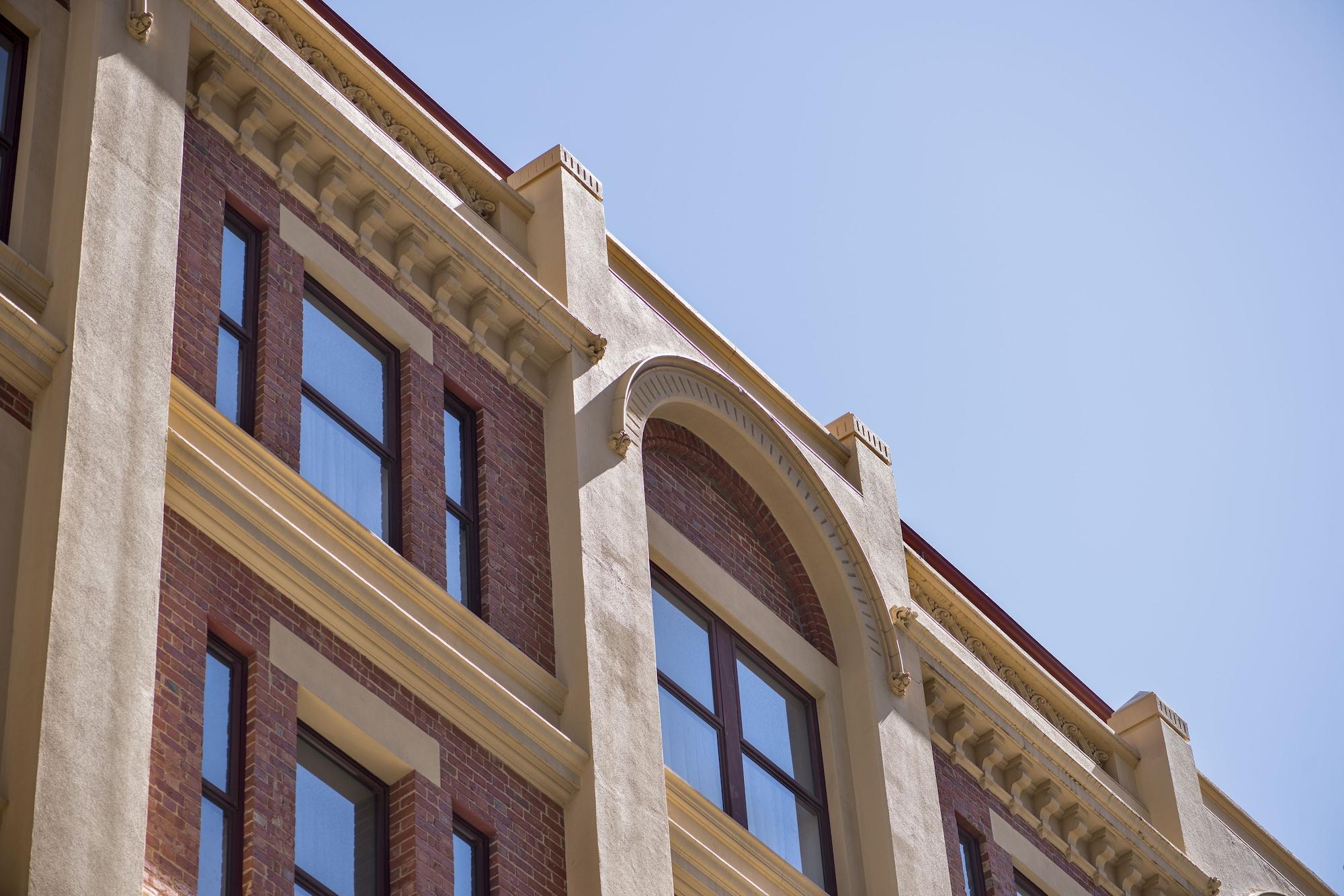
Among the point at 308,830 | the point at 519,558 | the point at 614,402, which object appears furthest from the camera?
the point at 614,402

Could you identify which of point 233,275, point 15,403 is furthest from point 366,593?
point 15,403

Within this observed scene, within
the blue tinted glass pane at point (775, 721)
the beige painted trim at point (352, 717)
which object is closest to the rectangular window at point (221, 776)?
the beige painted trim at point (352, 717)

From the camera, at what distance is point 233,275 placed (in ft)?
57.5

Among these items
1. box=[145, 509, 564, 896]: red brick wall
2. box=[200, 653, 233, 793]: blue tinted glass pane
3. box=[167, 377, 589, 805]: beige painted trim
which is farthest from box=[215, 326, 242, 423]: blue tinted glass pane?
box=[200, 653, 233, 793]: blue tinted glass pane

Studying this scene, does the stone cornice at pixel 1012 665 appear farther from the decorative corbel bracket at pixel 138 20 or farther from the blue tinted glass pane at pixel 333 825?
the decorative corbel bracket at pixel 138 20

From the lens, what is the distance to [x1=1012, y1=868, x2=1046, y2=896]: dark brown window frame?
23577 mm

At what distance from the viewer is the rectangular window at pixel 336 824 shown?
15.3m

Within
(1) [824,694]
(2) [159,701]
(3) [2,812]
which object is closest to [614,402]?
(1) [824,694]

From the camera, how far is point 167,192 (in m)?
16.3

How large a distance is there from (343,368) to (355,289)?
0.81 m

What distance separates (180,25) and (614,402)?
518cm

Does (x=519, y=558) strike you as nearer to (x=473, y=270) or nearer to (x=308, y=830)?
(x=473, y=270)

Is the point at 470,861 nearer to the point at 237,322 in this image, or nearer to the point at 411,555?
the point at 411,555

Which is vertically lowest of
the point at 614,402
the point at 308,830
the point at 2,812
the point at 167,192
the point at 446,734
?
the point at 2,812
